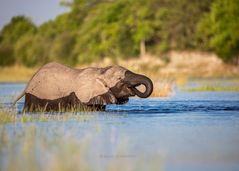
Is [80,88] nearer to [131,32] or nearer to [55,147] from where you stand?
[55,147]

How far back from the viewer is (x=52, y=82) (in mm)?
19469

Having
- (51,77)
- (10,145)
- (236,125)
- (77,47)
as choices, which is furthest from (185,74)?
(10,145)

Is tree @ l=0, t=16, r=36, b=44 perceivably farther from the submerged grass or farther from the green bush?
the submerged grass

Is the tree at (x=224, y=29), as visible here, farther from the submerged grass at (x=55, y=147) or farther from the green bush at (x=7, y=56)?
the submerged grass at (x=55, y=147)

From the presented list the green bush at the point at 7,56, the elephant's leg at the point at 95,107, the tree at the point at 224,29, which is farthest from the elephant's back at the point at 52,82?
the green bush at the point at 7,56

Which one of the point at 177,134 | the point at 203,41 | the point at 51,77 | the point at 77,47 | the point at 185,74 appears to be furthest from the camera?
the point at 77,47

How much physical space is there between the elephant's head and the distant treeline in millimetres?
33421

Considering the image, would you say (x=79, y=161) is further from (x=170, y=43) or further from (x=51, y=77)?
(x=170, y=43)

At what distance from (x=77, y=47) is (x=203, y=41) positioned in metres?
13.7

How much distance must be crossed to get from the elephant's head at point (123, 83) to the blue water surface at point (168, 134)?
0.44 metres

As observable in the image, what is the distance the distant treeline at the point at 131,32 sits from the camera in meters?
53.5

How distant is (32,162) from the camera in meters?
11.0

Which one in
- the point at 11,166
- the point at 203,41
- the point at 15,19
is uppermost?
the point at 15,19

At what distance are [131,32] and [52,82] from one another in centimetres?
4376
